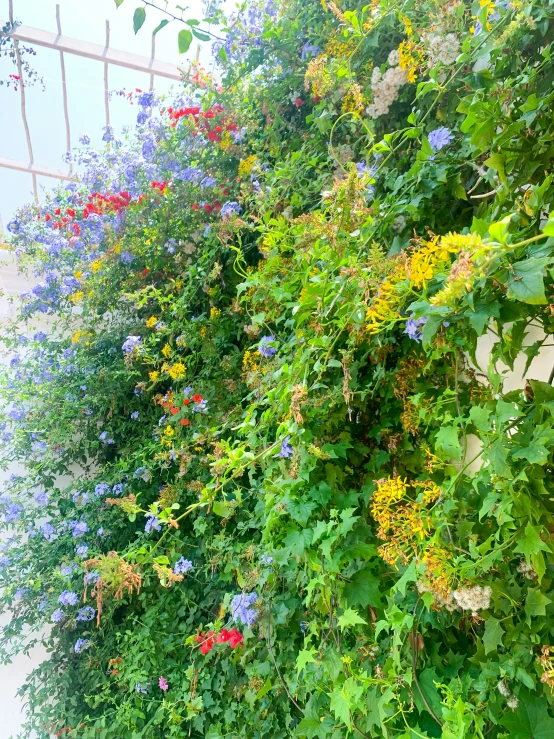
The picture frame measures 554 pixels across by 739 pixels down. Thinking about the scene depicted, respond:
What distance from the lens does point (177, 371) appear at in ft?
7.37

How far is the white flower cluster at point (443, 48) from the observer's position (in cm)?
124

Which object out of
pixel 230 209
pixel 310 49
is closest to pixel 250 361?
pixel 230 209

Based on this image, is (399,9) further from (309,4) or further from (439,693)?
(439,693)

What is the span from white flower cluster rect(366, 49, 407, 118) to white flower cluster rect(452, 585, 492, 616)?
1.28 metres

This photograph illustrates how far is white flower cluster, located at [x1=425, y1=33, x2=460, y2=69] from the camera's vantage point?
48.7 inches

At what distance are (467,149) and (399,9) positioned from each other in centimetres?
50

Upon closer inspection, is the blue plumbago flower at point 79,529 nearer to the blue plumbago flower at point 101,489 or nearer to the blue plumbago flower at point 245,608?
the blue plumbago flower at point 101,489

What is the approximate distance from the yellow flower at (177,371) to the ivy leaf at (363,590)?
128 cm

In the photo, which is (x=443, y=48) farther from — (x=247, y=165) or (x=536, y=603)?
(x=536, y=603)

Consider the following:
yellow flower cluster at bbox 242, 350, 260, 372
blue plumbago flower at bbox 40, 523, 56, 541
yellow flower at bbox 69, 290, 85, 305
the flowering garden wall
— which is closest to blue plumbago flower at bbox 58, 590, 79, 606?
the flowering garden wall

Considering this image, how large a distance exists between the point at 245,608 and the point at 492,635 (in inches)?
30.5

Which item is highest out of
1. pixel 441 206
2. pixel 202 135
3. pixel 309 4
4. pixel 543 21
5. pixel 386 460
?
pixel 309 4

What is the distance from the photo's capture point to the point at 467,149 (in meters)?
1.18

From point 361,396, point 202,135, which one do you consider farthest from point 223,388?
point 202,135
